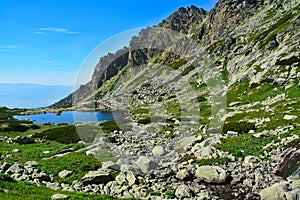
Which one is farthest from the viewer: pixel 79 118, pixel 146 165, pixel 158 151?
pixel 79 118

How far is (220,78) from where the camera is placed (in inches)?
3184

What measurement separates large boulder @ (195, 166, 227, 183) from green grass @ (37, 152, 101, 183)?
30.1 feet

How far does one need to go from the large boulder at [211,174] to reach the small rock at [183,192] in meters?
2.31

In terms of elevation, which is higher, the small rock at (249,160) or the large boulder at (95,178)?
the small rock at (249,160)

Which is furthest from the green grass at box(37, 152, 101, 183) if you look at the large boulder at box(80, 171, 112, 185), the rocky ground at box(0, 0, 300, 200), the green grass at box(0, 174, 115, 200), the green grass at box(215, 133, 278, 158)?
the green grass at box(215, 133, 278, 158)

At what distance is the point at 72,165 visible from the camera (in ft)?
85.8

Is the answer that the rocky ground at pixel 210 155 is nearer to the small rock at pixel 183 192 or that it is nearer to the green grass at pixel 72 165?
the small rock at pixel 183 192

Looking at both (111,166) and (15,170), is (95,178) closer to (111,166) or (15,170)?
(111,166)

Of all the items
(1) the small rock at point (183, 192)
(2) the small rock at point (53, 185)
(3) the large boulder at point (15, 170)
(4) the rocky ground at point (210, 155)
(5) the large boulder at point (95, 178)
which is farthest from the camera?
(3) the large boulder at point (15, 170)

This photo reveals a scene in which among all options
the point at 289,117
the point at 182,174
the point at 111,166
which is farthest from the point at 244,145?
the point at 111,166

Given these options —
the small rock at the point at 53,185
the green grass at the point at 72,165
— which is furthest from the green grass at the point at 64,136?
the small rock at the point at 53,185

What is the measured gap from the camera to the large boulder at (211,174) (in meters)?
20.6

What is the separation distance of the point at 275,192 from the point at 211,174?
16.8 feet

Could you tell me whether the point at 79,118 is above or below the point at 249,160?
above
